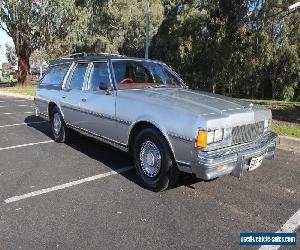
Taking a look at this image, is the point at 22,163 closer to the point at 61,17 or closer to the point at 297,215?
the point at 297,215

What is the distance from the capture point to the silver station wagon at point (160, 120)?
14.8 ft

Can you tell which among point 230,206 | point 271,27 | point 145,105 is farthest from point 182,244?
point 271,27

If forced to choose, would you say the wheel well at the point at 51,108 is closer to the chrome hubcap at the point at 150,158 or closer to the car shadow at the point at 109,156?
the car shadow at the point at 109,156

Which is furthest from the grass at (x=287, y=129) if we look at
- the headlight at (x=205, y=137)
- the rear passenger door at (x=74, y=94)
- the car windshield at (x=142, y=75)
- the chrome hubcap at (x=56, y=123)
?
the chrome hubcap at (x=56, y=123)

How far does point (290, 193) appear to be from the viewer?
5.19 metres

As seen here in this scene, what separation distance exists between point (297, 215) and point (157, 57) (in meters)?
30.2

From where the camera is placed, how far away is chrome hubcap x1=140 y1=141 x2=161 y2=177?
5.06m

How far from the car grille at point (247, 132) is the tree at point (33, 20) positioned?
2316cm

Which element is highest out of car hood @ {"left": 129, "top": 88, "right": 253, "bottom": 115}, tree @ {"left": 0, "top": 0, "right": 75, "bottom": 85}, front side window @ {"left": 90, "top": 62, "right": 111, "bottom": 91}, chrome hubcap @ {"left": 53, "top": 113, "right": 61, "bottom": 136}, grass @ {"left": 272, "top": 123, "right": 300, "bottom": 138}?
tree @ {"left": 0, "top": 0, "right": 75, "bottom": 85}

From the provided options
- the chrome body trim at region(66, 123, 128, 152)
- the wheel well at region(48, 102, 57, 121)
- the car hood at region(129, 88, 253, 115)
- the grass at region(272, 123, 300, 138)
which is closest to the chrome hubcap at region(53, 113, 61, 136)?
the wheel well at region(48, 102, 57, 121)

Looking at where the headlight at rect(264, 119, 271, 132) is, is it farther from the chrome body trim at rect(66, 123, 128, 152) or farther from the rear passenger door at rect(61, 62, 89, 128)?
the rear passenger door at rect(61, 62, 89, 128)

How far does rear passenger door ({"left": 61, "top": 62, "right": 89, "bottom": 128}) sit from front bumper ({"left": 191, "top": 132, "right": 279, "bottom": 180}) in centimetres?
291

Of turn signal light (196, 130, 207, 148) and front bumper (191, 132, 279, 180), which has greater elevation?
turn signal light (196, 130, 207, 148)

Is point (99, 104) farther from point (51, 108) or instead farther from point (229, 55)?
point (229, 55)
